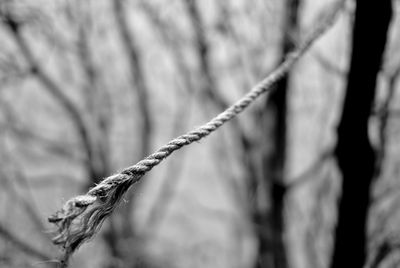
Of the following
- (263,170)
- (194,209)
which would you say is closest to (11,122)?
(263,170)

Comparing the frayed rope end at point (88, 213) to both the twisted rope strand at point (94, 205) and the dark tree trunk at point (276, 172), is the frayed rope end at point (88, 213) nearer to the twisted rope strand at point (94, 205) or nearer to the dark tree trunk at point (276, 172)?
the twisted rope strand at point (94, 205)

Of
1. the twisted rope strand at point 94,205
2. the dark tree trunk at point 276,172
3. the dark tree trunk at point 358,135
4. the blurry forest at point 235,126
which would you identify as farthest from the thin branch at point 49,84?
the twisted rope strand at point 94,205

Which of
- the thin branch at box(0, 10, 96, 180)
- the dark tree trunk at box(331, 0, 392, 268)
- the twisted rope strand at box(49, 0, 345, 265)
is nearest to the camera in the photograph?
the twisted rope strand at box(49, 0, 345, 265)

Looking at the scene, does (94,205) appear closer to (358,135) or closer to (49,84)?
(358,135)

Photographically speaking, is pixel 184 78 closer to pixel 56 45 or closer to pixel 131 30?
pixel 131 30

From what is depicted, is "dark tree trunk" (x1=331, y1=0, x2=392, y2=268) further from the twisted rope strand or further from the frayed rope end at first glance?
the frayed rope end

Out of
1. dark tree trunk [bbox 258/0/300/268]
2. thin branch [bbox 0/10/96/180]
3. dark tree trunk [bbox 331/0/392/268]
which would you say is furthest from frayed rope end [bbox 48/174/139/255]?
thin branch [bbox 0/10/96/180]

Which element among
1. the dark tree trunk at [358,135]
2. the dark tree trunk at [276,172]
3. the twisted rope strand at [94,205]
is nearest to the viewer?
the twisted rope strand at [94,205]

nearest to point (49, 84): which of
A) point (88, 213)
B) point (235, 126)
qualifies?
point (235, 126)

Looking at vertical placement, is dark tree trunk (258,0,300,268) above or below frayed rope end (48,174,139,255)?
below
